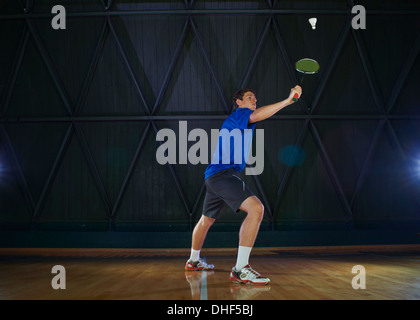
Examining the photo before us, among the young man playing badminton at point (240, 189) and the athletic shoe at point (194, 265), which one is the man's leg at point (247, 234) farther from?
the athletic shoe at point (194, 265)

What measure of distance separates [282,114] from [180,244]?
3.88m

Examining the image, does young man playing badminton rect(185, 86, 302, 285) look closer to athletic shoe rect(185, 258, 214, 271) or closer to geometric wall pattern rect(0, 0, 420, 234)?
athletic shoe rect(185, 258, 214, 271)

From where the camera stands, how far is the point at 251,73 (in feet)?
29.0

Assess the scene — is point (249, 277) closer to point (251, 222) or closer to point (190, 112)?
point (251, 222)

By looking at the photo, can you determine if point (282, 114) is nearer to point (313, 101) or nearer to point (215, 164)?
point (313, 101)

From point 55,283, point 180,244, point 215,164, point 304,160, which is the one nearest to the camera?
point 55,283

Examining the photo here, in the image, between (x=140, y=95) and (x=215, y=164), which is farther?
(x=140, y=95)

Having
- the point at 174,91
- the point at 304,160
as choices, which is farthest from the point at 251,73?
the point at 304,160

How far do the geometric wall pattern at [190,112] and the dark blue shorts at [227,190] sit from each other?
4.72 m

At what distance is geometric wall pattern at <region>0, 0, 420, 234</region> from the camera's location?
28.9 feet

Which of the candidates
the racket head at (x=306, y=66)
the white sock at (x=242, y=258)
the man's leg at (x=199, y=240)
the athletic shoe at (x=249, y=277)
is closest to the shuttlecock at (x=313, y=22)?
the racket head at (x=306, y=66)

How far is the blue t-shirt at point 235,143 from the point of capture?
382 centimetres

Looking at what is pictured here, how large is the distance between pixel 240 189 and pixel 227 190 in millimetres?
139

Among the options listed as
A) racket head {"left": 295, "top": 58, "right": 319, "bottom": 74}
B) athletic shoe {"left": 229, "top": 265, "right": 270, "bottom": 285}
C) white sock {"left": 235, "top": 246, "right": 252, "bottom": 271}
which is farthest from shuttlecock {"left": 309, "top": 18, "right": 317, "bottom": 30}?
athletic shoe {"left": 229, "top": 265, "right": 270, "bottom": 285}
